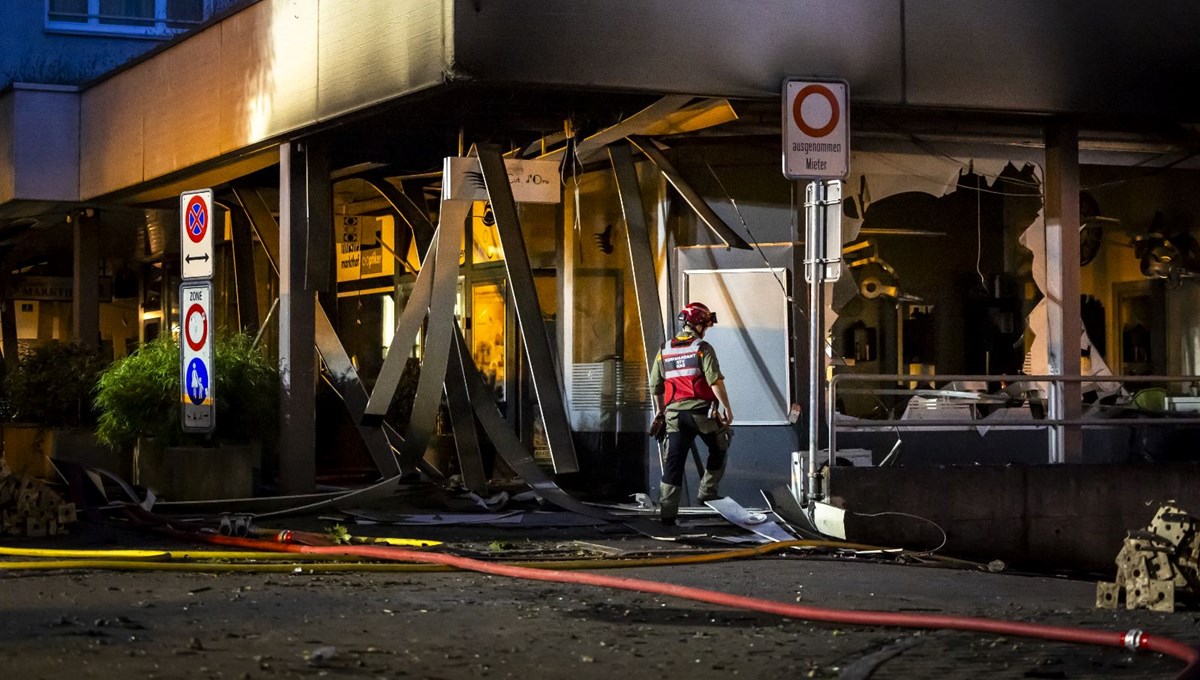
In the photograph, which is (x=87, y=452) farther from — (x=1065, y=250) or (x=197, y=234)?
(x=1065, y=250)

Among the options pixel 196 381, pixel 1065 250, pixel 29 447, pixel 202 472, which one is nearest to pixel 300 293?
pixel 196 381

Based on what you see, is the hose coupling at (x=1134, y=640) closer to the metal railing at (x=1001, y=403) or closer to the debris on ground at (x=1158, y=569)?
the debris on ground at (x=1158, y=569)

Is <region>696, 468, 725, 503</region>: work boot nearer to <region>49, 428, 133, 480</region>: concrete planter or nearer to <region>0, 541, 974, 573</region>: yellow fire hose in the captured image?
<region>0, 541, 974, 573</region>: yellow fire hose

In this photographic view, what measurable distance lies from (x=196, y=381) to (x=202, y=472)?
1105 millimetres

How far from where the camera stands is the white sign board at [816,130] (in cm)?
1250

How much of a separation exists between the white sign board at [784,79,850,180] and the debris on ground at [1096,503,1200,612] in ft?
12.2

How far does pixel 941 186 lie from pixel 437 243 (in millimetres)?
4899

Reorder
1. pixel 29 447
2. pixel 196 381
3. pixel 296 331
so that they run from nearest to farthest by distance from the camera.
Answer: pixel 196 381
pixel 296 331
pixel 29 447

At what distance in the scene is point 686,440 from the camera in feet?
47.3

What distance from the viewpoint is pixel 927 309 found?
1717cm

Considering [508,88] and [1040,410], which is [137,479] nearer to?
[508,88]

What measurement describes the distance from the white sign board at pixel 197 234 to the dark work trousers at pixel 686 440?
4.18 m

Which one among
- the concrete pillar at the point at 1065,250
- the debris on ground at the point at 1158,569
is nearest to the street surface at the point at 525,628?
the debris on ground at the point at 1158,569

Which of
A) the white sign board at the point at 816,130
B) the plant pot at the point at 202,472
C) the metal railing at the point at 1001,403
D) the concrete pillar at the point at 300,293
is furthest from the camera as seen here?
the concrete pillar at the point at 300,293
